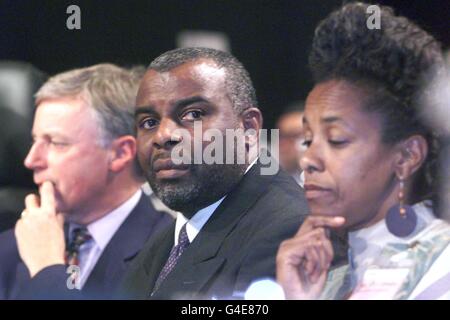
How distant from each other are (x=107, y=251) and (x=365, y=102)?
3.63 ft

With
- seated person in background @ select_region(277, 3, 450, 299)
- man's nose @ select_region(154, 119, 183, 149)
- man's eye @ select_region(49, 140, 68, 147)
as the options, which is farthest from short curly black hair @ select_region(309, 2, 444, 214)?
man's eye @ select_region(49, 140, 68, 147)

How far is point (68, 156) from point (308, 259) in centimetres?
99

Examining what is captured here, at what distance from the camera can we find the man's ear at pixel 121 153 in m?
3.45

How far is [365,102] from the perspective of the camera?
329cm

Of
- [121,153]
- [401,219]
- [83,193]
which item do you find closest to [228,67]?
[121,153]

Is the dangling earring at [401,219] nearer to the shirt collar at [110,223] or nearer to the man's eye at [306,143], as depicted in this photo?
the man's eye at [306,143]

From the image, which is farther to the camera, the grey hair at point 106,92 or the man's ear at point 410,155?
the grey hair at point 106,92

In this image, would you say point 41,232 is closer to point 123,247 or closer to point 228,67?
point 123,247

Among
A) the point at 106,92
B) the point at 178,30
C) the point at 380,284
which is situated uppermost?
the point at 178,30

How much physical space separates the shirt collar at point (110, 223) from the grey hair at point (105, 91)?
238 millimetres

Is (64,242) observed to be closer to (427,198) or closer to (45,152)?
(45,152)

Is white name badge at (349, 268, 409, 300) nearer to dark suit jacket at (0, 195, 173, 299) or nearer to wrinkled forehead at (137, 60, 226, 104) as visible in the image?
dark suit jacket at (0, 195, 173, 299)

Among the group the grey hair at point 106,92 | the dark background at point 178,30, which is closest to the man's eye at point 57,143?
the grey hair at point 106,92

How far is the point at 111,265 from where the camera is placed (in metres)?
3.45
